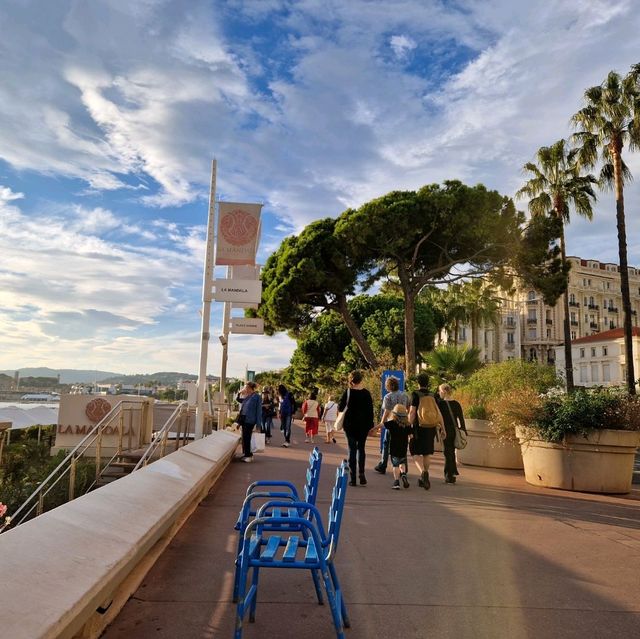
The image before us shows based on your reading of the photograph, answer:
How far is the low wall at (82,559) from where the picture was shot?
8.57 ft

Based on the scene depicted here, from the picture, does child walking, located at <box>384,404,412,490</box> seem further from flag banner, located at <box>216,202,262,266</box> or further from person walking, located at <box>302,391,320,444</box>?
person walking, located at <box>302,391,320,444</box>

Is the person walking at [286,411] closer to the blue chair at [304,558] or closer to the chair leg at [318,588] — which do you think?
the chair leg at [318,588]

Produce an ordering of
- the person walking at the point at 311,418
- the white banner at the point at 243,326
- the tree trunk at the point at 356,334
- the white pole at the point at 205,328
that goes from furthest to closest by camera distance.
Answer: the tree trunk at the point at 356,334 → the white banner at the point at 243,326 → the person walking at the point at 311,418 → the white pole at the point at 205,328

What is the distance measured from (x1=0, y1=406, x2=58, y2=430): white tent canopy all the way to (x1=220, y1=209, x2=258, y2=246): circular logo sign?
8030 millimetres

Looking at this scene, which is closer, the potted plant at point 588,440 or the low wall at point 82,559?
the low wall at point 82,559

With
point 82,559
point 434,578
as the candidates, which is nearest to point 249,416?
point 434,578

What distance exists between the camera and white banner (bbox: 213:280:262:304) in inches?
559

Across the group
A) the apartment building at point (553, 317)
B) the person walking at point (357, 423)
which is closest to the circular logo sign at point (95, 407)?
the person walking at point (357, 423)

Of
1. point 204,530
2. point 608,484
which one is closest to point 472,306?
point 608,484

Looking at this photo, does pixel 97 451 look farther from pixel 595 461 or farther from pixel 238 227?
pixel 595 461

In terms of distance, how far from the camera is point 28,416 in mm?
19016

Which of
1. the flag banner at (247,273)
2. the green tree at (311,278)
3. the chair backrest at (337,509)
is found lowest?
the chair backrest at (337,509)

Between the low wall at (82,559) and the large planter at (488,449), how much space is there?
8.20 m

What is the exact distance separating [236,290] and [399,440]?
20.3ft
